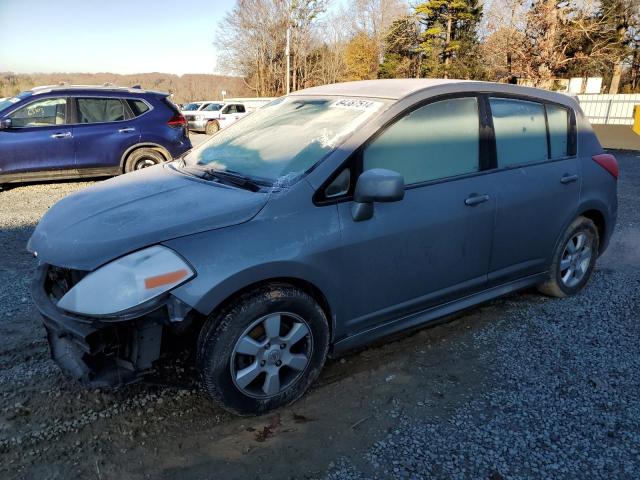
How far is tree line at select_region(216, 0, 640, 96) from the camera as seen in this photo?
2622 cm

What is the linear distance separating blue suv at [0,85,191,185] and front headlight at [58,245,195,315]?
6.81 meters

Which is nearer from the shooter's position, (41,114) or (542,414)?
(542,414)

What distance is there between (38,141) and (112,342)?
7008 millimetres

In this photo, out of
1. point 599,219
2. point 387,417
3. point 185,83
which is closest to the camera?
point 387,417

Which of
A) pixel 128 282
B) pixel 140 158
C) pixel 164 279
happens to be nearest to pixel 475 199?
pixel 164 279

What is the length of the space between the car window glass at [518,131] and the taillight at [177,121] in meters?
6.80

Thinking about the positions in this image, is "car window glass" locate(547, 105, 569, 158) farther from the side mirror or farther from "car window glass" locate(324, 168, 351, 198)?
"car window glass" locate(324, 168, 351, 198)

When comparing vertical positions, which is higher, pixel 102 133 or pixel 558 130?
pixel 558 130

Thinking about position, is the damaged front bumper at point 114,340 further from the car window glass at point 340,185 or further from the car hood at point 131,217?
the car window glass at point 340,185

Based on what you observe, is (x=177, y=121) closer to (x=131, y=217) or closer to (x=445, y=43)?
(x=131, y=217)

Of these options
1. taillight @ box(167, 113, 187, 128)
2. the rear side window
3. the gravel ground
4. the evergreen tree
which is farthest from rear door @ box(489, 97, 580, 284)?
the evergreen tree

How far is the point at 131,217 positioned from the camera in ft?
8.20

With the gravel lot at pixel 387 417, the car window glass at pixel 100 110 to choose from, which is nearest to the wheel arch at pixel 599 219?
the gravel lot at pixel 387 417

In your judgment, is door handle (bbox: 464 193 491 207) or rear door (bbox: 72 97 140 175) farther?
rear door (bbox: 72 97 140 175)
